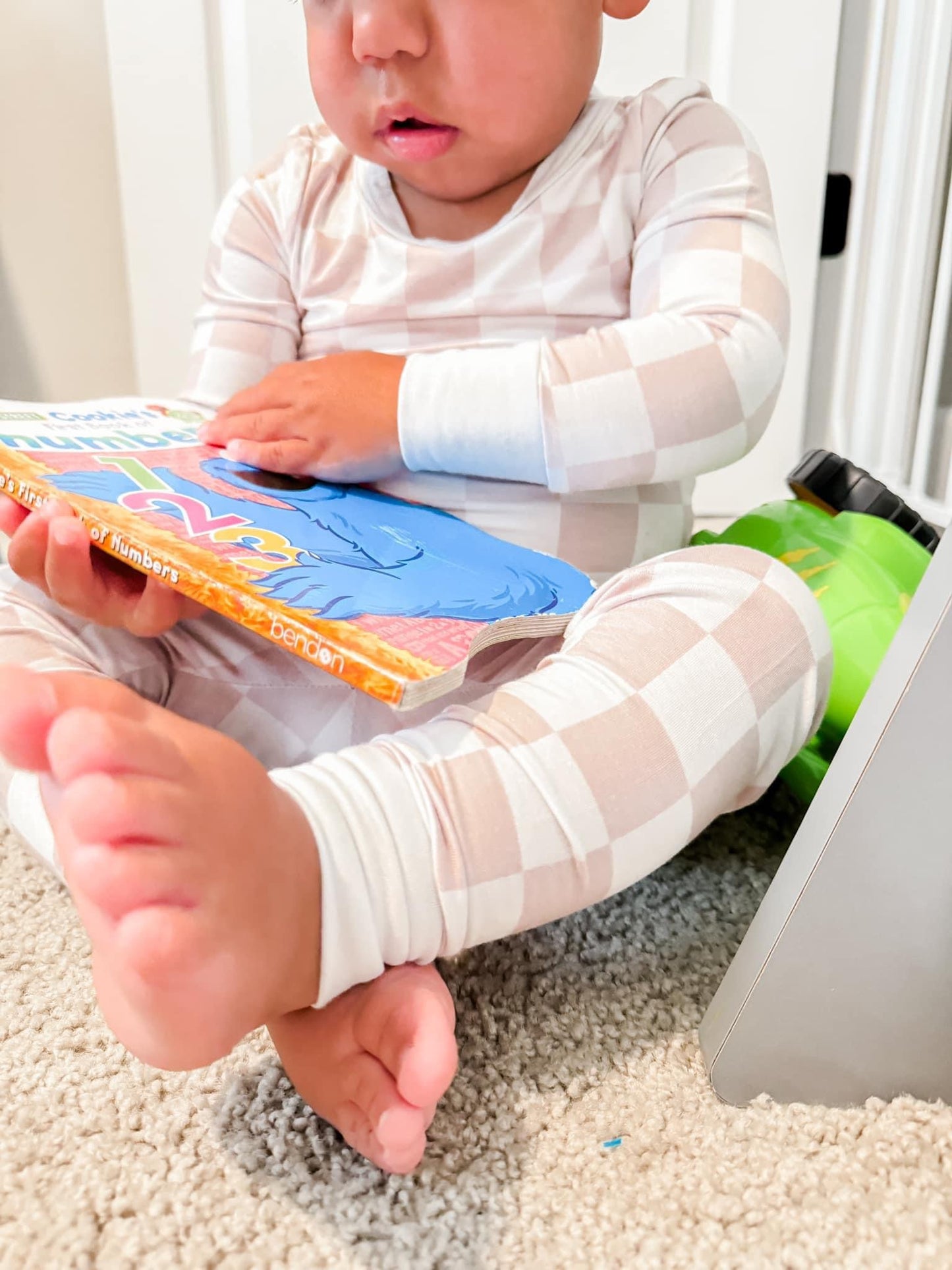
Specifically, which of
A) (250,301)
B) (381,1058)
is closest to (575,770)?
(381,1058)

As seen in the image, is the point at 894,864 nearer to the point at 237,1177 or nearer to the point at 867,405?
the point at 237,1177

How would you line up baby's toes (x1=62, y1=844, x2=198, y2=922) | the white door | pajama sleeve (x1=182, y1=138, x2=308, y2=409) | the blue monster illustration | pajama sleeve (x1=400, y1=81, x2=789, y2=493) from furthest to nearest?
the white door < pajama sleeve (x1=182, y1=138, x2=308, y2=409) < pajama sleeve (x1=400, y1=81, x2=789, y2=493) < the blue monster illustration < baby's toes (x1=62, y1=844, x2=198, y2=922)

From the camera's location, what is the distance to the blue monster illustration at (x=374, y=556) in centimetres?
43

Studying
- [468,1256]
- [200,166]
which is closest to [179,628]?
[468,1256]

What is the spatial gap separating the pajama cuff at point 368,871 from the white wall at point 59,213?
45.4 inches

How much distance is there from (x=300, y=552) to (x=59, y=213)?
1073mm

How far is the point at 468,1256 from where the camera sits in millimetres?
323

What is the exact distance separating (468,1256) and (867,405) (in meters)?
1.18

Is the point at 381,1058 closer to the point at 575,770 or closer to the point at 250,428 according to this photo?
the point at 575,770

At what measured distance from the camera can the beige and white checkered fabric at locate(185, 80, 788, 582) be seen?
0.56 metres

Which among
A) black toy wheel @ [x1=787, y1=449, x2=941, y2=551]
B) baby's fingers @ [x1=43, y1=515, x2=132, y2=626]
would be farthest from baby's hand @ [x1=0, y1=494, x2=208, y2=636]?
black toy wheel @ [x1=787, y1=449, x2=941, y2=551]

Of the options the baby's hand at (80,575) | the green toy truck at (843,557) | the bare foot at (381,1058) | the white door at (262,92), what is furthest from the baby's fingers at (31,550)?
the white door at (262,92)

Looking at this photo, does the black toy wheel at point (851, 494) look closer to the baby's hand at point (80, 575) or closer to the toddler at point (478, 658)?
the toddler at point (478, 658)

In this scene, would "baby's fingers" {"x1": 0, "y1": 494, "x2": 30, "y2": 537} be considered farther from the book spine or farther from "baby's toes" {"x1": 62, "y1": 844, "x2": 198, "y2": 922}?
"baby's toes" {"x1": 62, "y1": 844, "x2": 198, "y2": 922}
